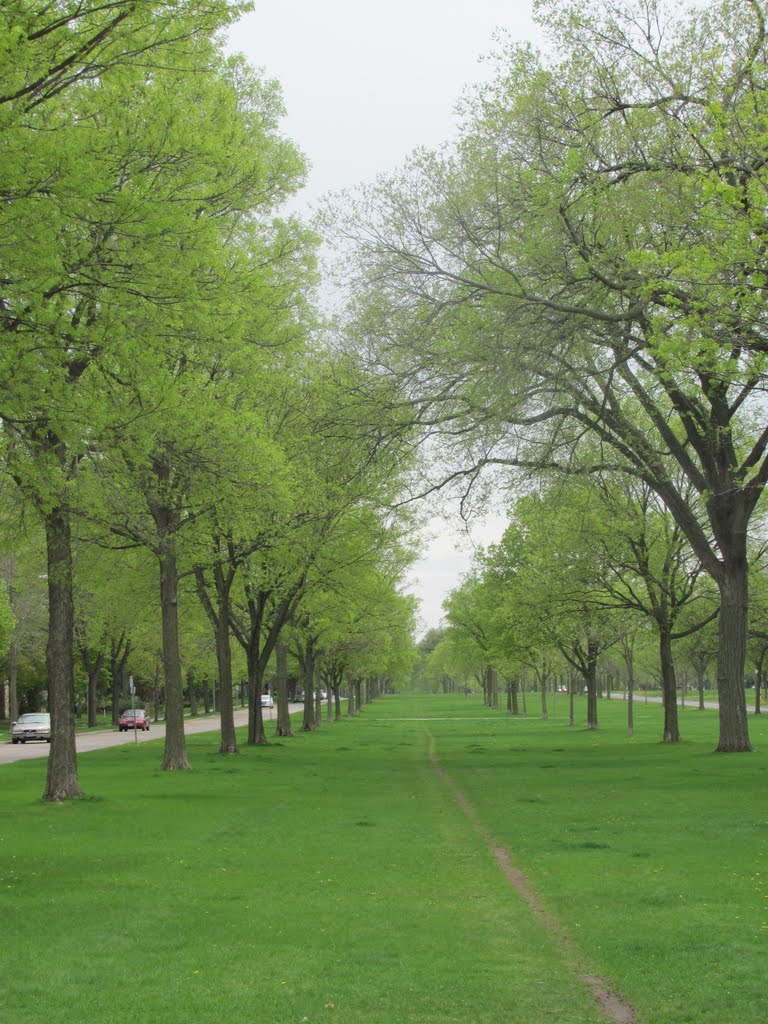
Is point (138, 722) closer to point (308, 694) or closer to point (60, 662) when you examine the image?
point (308, 694)

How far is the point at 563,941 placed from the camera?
805 centimetres

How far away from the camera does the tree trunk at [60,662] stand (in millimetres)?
17656

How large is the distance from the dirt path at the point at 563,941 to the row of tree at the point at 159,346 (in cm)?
689

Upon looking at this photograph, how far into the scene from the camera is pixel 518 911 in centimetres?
915

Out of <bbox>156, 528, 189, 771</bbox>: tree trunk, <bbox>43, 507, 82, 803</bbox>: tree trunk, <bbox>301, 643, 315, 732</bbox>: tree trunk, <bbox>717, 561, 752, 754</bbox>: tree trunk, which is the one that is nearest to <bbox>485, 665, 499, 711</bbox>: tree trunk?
<bbox>301, 643, 315, 732</bbox>: tree trunk

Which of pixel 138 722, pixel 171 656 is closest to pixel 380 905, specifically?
pixel 171 656

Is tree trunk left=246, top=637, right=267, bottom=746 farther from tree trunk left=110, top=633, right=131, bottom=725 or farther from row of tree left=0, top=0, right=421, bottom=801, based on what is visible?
tree trunk left=110, top=633, right=131, bottom=725

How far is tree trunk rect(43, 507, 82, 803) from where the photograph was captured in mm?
17656

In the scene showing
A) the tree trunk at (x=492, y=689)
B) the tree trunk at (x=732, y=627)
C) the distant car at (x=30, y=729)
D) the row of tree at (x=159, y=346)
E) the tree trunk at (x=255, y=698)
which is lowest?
the tree trunk at (x=492, y=689)

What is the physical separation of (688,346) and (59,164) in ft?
25.1

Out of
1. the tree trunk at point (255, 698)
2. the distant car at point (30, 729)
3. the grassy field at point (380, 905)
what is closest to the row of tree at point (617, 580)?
the tree trunk at point (255, 698)

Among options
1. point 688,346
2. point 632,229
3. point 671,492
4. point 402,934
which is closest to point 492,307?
point 632,229

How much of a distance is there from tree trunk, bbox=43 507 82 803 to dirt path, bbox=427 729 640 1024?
7430mm

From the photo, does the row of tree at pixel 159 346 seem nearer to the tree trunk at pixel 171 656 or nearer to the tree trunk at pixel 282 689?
the tree trunk at pixel 171 656
